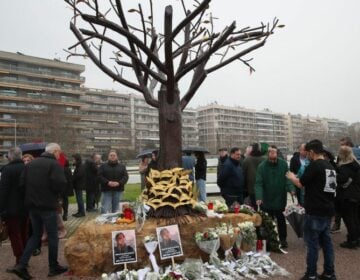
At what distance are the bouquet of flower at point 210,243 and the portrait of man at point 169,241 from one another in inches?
12.0

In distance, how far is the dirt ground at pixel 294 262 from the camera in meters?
5.68

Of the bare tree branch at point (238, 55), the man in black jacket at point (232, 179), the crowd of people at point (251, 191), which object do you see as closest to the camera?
the crowd of people at point (251, 191)

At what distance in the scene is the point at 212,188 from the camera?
58.0 feet

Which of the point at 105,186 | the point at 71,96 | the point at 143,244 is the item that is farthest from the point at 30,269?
the point at 71,96

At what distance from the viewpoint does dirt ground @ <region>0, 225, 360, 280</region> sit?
18.6 feet

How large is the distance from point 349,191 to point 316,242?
2.52 meters

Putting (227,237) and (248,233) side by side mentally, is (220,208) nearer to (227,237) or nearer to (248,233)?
(248,233)

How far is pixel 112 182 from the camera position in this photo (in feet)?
31.1

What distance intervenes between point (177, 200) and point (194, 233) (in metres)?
0.57

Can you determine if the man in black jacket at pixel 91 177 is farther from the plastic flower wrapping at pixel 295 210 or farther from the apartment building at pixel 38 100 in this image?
the apartment building at pixel 38 100

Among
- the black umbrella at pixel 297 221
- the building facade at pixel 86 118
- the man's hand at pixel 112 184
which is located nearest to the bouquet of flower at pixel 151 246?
the black umbrella at pixel 297 221

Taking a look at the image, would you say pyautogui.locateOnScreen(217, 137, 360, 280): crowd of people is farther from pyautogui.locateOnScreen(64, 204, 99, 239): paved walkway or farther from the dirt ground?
pyautogui.locateOnScreen(64, 204, 99, 239): paved walkway

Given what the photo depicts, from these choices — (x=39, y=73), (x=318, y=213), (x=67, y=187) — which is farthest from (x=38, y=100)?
(x=318, y=213)

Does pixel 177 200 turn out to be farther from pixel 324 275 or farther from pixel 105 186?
pixel 105 186
